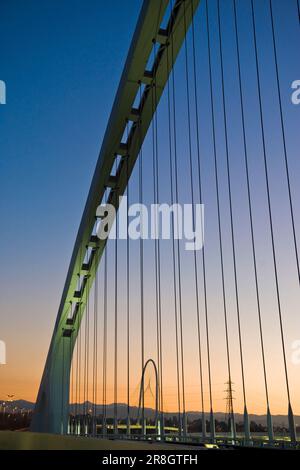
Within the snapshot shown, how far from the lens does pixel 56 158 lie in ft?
66.9

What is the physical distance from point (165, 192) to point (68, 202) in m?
10.9

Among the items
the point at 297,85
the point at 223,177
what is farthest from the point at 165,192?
the point at 297,85

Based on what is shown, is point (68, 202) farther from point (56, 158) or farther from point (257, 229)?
point (257, 229)

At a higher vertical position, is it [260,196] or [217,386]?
[260,196]

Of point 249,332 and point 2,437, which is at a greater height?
point 249,332

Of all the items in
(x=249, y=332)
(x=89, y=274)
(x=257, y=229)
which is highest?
(x=89, y=274)

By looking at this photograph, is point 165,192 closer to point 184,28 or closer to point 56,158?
point 184,28

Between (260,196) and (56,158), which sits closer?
(260,196)
